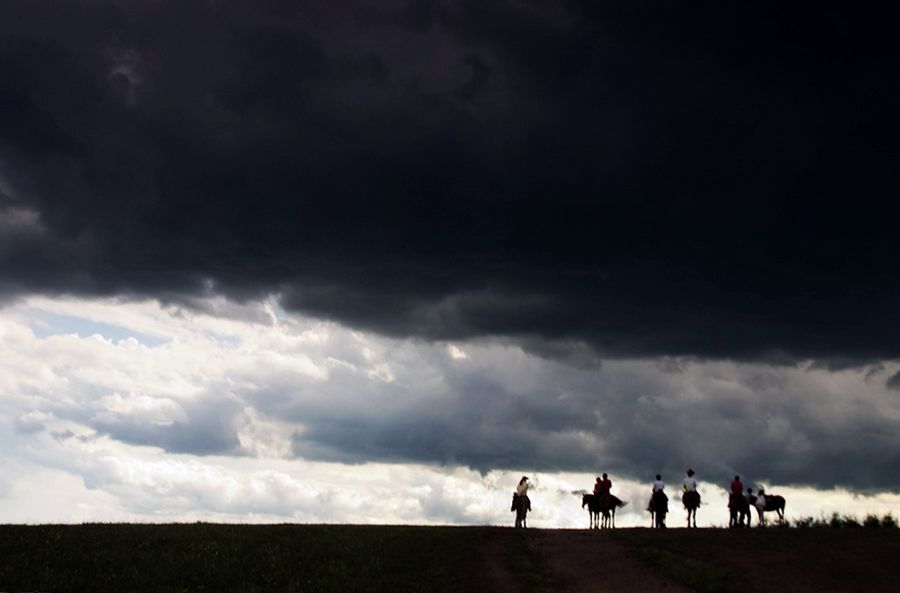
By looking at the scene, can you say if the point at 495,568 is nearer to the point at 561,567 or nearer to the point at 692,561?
the point at 561,567

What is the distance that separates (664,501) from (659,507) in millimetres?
453

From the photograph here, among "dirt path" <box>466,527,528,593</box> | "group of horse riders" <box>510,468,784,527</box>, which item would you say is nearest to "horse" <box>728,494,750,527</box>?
"group of horse riders" <box>510,468,784,527</box>

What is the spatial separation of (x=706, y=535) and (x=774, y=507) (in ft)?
47.2

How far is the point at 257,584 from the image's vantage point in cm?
2980

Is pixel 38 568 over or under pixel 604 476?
under

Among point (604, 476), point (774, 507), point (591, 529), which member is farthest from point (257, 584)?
point (774, 507)

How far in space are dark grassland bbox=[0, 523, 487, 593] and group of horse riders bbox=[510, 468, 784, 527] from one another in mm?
7218

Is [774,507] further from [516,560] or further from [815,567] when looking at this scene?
[516,560]

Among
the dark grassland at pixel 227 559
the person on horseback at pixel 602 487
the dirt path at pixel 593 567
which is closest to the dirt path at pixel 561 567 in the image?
the dirt path at pixel 593 567

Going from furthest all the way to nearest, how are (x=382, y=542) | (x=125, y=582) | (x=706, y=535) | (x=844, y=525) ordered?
(x=844, y=525)
(x=706, y=535)
(x=382, y=542)
(x=125, y=582)

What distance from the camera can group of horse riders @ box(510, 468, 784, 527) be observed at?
4781 centimetres

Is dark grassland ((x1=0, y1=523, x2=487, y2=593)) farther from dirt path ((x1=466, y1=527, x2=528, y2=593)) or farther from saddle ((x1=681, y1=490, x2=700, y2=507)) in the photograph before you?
saddle ((x1=681, y1=490, x2=700, y2=507))

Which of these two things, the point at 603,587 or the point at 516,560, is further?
the point at 516,560

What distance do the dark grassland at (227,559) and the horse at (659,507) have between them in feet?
48.0
